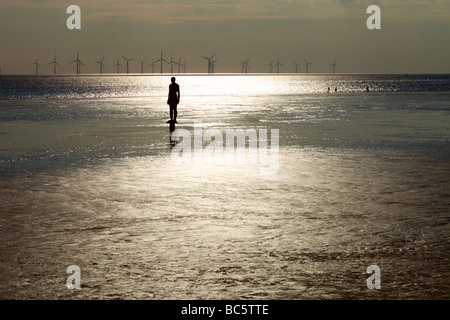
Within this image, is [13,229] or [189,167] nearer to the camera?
[13,229]

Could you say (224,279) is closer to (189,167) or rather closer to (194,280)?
(194,280)

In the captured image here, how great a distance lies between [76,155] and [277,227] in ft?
32.9

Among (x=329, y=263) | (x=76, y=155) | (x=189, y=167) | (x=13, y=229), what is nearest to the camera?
(x=329, y=263)

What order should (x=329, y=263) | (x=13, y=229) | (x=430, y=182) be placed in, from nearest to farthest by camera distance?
(x=329, y=263) → (x=13, y=229) → (x=430, y=182)

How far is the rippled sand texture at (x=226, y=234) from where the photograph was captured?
6.27 meters

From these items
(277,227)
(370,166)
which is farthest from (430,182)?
(277,227)

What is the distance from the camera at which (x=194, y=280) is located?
6.41 metres

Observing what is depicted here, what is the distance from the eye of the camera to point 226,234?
833 cm

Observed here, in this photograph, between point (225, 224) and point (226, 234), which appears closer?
point (226, 234)

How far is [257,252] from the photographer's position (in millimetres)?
7457

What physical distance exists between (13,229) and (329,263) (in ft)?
14.9

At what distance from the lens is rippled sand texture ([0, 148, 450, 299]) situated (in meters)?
6.27
